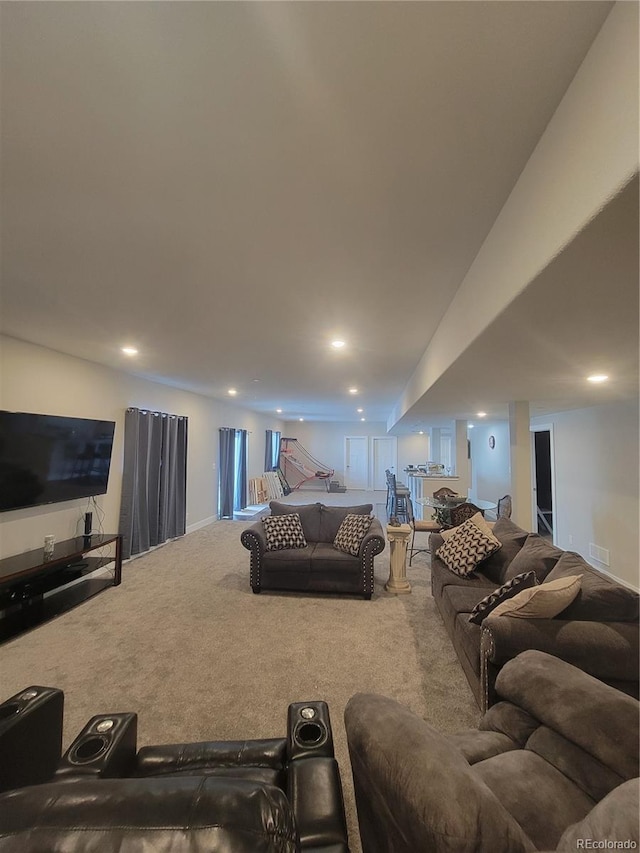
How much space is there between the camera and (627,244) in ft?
3.01

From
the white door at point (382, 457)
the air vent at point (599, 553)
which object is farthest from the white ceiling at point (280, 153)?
the white door at point (382, 457)

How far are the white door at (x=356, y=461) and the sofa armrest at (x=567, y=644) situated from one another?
10.3m

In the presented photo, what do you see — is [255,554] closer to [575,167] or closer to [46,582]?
[46,582]

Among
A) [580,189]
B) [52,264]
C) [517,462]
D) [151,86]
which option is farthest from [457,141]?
[517,462]

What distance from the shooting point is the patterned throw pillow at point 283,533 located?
3641 millimetres

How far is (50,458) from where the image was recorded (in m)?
3.27

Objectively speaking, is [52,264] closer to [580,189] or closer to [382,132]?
[382,132]

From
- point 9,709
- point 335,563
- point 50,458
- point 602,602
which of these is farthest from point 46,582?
point 602,602

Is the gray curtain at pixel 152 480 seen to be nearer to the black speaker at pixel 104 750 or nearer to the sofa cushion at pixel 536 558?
the black speaker at pixel 104 750

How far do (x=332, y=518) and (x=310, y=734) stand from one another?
284 cm

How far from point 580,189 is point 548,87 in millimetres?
288

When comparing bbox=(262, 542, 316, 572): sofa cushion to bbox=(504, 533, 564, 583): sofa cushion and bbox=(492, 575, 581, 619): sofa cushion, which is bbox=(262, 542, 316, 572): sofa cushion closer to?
bbox=(504, 533, 564, 583): sofa cushion

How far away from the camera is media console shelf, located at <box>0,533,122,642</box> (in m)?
2.76

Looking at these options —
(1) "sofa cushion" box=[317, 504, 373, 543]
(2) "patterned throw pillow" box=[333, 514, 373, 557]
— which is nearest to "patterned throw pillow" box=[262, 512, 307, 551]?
(1) "sofa cushion" box=[317, 504, 373, 543]
